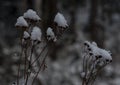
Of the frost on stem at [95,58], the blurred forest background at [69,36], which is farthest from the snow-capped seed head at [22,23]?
the blurred forest background at [69,36]

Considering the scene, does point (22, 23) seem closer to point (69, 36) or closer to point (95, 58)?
point (95, 58)

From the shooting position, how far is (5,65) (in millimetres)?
11773

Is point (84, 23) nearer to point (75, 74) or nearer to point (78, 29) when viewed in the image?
point (78, 29)

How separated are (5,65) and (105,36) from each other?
607cm

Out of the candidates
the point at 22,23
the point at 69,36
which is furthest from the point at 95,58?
the point at 69,36

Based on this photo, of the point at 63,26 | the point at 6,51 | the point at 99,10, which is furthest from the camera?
the point at 99,10

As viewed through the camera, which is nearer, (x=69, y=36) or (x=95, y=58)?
(x=95, y=58)

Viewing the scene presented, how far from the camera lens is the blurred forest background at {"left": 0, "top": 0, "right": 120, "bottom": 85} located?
11945 mm

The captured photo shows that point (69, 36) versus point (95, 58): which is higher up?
point (69, 36)

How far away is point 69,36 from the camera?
15242 millimetres

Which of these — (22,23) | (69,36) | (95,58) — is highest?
(69,36)

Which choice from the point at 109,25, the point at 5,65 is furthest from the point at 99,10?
the point at 5,65

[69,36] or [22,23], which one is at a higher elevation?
[69,36]

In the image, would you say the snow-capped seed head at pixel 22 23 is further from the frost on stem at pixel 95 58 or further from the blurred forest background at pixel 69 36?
the blurred forest background at pixel 69 36
